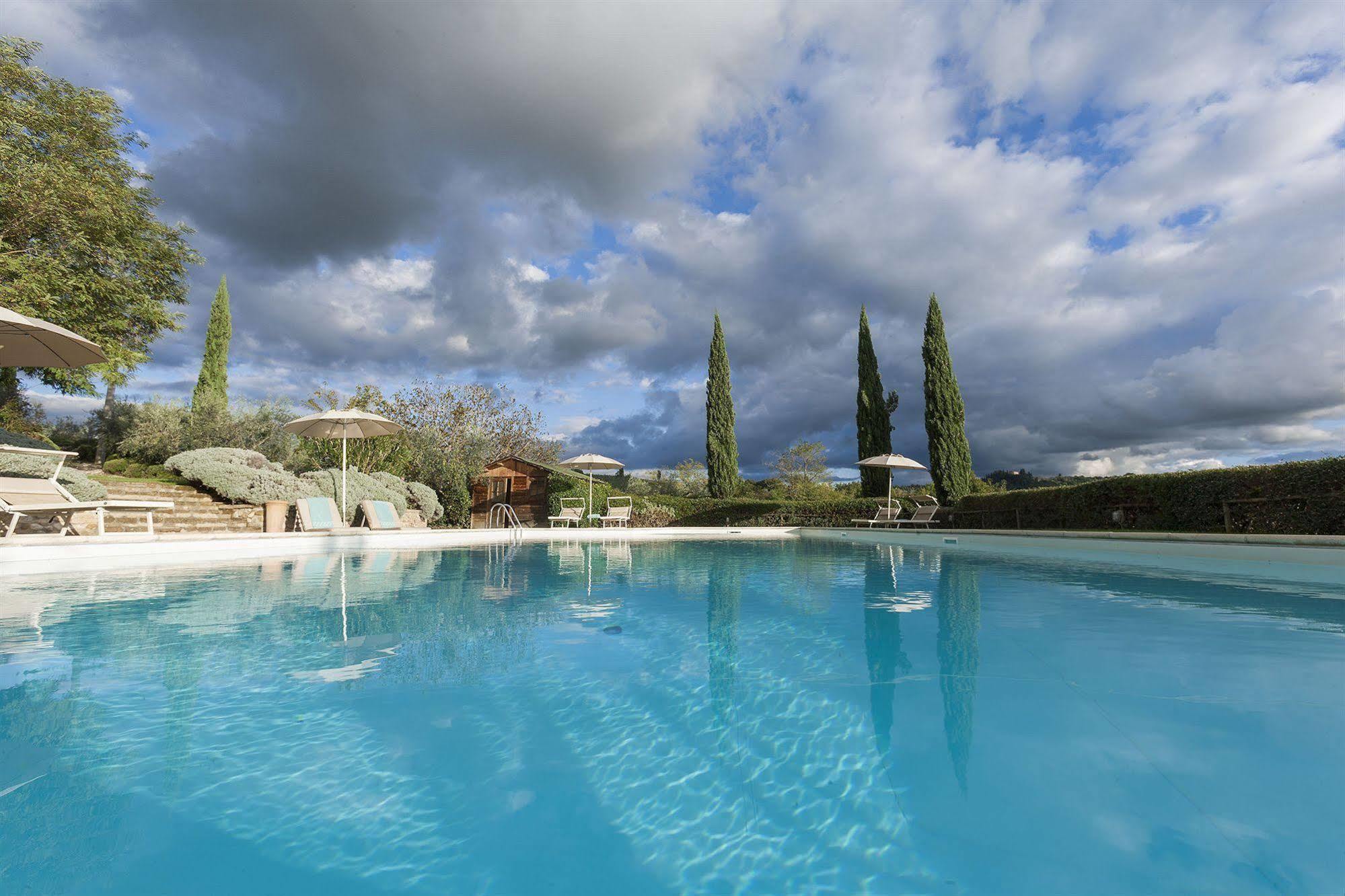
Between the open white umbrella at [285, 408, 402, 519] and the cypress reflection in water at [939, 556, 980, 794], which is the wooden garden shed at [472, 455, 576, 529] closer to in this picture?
the open white umbrella at [285, 408, 402, 519]

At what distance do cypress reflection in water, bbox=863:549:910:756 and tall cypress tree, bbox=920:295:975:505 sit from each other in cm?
1401

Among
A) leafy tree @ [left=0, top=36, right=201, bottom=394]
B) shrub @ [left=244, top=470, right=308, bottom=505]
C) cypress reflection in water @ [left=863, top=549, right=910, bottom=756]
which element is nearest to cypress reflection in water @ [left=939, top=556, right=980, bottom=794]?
cypress reflection in water @ [left=863, top=549, right=910, bottom=756]

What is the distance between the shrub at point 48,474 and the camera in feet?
30.7

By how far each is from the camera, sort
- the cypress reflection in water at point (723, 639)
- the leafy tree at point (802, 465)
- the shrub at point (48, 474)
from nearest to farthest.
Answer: the cypress reflection in water at point (723, 639), the shrub at point (48, 474), the leafy tree at point (802, 465)

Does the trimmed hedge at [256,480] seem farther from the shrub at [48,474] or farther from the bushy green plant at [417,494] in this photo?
the shrub at [48,474]

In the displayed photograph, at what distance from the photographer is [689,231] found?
61.9 ft

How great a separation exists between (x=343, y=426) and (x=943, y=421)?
18.9 m

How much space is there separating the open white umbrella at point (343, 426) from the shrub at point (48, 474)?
341cm

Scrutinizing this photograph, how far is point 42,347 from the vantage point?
8570 millimetres

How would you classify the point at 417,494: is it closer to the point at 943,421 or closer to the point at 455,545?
the point at 455,545

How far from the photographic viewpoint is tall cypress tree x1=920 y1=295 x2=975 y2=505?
19.1 meters

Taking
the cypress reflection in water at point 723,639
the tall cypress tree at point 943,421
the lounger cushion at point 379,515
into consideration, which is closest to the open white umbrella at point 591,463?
the lounger cushion at point 379,515

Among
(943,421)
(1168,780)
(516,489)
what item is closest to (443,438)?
(516,489)

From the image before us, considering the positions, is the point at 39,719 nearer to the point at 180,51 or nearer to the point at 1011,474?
the point at 180,51
